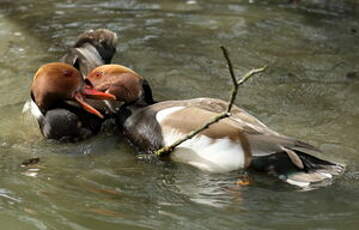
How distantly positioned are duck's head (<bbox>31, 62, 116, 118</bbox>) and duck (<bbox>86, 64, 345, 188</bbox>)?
0.34 metres

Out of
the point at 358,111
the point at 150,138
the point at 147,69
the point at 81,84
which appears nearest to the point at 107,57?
the point at 147,69

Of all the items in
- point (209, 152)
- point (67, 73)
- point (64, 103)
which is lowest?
point (209, 152)

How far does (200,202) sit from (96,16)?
4.04m

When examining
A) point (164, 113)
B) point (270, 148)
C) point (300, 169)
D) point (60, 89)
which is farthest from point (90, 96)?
point (300, 169)

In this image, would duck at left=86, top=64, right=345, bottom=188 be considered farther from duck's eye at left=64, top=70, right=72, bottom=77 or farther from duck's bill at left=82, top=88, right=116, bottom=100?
duck's eye at left=64, top=70, right=72, bottom=77

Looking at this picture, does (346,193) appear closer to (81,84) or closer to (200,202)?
(200,202)

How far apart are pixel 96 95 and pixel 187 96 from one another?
1049 mm

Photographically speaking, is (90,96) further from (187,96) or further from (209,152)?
(187,96)

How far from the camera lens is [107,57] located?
5301 millimetres

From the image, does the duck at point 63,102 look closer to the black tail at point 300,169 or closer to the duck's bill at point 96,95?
the duck's bill at point 96,95

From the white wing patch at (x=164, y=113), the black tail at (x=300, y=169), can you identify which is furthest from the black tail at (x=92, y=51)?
the black tail at (x=300, y=169)

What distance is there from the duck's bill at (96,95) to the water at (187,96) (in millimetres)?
313

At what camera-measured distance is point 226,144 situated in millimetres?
3748

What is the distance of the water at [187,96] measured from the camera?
3.34 meters
